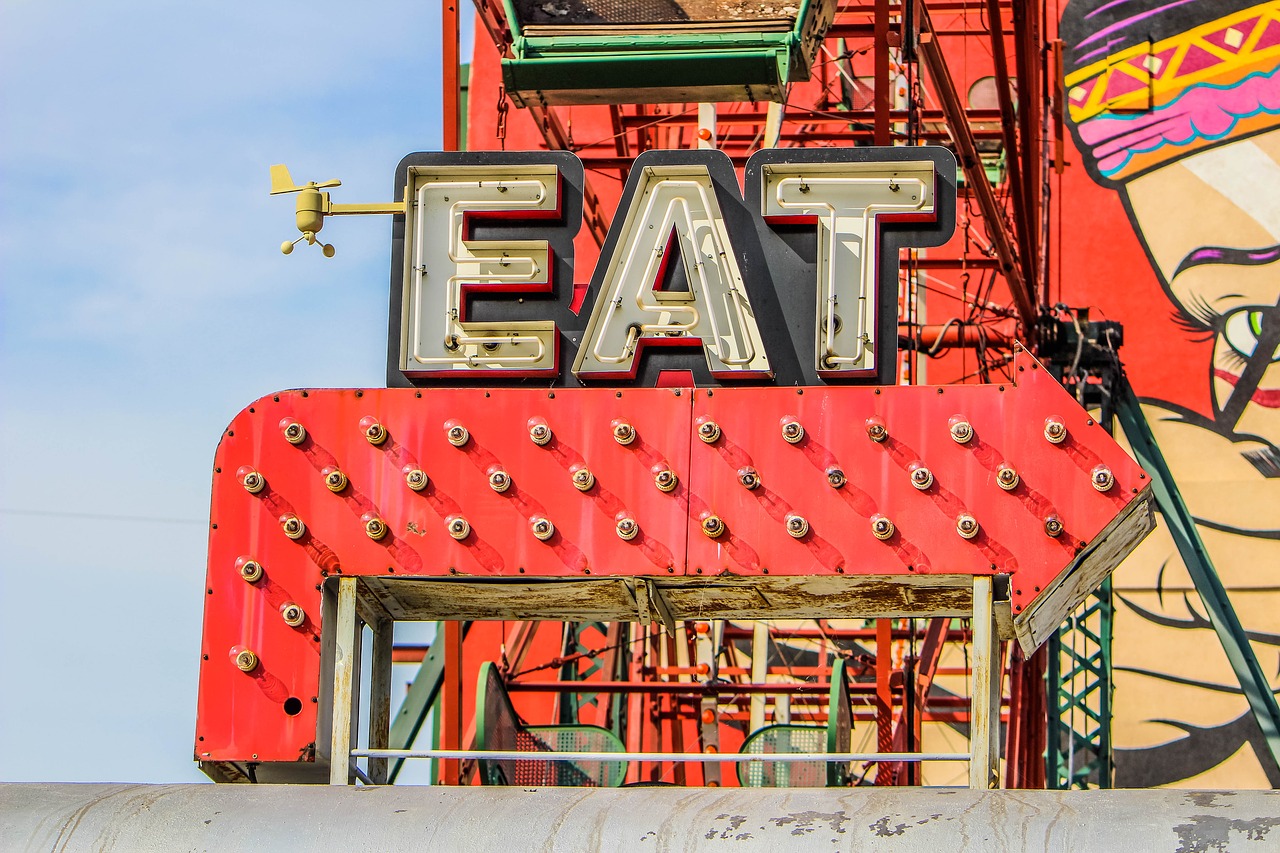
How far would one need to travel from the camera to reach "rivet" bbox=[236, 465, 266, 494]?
40.6ft

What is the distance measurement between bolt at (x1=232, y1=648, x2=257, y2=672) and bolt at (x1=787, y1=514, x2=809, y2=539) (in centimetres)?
309

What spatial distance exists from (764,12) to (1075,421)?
5.03m

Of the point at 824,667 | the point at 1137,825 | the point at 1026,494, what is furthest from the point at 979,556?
the point at 824,667

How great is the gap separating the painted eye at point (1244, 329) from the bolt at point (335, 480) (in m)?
14.7

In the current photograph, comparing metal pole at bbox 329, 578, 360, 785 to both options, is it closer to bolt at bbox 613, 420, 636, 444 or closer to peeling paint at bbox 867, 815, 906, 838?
bolt at bbox 613, 420, 636, 444

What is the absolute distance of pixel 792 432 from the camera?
12.1 meters

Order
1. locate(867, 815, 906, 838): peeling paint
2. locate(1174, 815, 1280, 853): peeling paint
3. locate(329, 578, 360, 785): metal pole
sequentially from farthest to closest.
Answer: locate(329, 578, 360, 785): metal pole, locate(867, 815, 906, 838): peeling paint, locate(1174, 815, 1280, 853): peeling paint

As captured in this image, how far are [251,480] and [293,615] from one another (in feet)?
2.77

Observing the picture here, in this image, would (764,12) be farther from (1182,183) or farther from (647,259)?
(1182,183)

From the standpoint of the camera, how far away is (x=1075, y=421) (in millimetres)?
11891

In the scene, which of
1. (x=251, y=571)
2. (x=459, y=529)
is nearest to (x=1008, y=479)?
(x=459, y=529)

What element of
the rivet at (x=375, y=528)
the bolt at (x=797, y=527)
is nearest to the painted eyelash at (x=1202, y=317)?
the bolt at (x=797, y=527)

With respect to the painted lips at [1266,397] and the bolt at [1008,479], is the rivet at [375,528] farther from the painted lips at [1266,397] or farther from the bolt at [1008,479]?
the painted lips at [1266,397]

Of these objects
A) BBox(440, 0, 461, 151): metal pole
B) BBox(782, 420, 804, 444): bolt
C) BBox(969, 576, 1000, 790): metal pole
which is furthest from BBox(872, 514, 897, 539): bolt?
BBox(440, 0, 461, 151): metal pole
